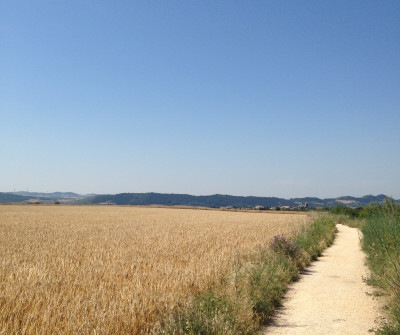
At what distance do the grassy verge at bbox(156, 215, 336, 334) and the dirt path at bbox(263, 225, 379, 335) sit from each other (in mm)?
373

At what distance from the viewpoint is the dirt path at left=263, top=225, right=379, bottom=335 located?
6996 millimetres

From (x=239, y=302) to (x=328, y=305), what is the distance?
2.95 m

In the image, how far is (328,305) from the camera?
862 centimetres

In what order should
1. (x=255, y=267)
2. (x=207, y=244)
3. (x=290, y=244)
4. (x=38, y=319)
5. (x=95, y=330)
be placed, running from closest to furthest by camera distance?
(x=95, y=330), (x=38, y=319), (x=255, y=267), (x=290, y=244), (x=207, y=244)

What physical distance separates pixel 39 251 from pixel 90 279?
18.8 ft

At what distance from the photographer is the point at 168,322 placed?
214 inches

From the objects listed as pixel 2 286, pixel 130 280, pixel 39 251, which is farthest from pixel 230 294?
pixel 39 251

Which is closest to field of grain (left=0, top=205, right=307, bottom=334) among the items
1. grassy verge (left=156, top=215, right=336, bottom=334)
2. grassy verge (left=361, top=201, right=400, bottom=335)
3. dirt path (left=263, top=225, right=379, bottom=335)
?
grassy verge (left=156, top=215, right=336, bottom=334)

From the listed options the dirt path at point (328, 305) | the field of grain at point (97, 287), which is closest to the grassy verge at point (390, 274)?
the dirt path at point (328, 305)

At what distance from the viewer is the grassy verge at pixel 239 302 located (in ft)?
17.9

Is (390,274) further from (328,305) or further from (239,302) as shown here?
(239,302)

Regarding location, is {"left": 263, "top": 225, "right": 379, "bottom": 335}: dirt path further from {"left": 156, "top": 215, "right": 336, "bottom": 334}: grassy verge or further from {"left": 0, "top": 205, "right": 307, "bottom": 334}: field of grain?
{"left": 0, "top": 205, "right": 307, "bottom": 334}: field of grain

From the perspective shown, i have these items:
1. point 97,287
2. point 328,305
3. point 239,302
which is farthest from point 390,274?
point 97,287

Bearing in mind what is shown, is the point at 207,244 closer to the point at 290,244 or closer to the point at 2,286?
the point at 290,244
